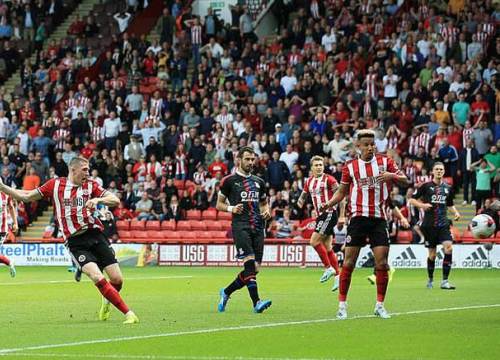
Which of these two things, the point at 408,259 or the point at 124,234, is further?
the point at 124,234

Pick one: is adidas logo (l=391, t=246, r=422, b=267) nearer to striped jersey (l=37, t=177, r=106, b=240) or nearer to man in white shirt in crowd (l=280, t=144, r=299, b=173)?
man in white shirt in crowd (l=280, t=144, r=299, b=173)

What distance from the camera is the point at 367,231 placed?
1562cm

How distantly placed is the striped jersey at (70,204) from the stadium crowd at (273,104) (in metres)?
19.0

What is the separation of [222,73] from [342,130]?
7.03 metres

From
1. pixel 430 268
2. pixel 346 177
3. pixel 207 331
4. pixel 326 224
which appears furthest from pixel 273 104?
pixel 207 331

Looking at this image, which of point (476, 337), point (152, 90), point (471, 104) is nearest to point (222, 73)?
point (152, 90)

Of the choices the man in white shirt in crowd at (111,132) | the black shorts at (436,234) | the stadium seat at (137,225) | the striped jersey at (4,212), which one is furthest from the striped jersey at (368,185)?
the man in white shirt in crowd at (111,132)

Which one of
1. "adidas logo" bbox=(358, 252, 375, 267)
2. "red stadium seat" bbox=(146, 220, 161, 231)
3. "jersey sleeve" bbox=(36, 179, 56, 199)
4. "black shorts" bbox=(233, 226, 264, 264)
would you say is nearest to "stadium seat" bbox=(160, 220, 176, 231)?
"red stadium seat" bbox=(146, 220, 161, 231)

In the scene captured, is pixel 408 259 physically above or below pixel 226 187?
below

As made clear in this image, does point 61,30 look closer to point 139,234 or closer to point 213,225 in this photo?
point 139,234

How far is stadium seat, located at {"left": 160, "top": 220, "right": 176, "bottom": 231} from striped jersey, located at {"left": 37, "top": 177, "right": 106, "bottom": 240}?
70.7ft

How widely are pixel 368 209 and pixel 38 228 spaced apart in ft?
87.7

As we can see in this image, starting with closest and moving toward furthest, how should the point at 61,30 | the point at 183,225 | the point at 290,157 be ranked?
the point at 290,157 < the point at 183,225 < the point at 61,30

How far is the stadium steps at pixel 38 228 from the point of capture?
132ft
